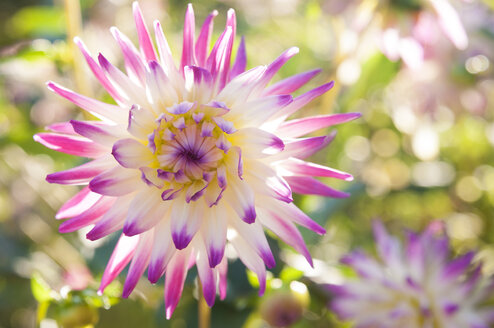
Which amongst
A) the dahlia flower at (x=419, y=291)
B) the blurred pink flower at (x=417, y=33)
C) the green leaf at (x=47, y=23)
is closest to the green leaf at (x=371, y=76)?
the blurred pink flower at (x=417, y=33)

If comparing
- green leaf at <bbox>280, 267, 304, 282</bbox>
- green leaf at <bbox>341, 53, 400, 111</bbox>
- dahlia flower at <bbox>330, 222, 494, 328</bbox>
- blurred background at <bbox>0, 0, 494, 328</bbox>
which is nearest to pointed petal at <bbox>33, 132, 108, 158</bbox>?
blurred background at <bbox>0, 0, 494, 328</bbox>

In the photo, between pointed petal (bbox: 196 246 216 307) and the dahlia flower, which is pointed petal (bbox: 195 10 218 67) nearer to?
pointed petal (bbox: 196 246 216 307)

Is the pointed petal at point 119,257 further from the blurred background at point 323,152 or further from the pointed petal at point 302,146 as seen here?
the pointed petal at point 302,146

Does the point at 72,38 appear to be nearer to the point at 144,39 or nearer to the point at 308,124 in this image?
the point at 144,39

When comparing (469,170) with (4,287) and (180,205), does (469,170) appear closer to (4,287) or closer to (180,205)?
(180,205)

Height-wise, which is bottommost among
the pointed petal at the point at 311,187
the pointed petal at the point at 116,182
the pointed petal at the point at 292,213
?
the pointed petal at the point at 292,213
